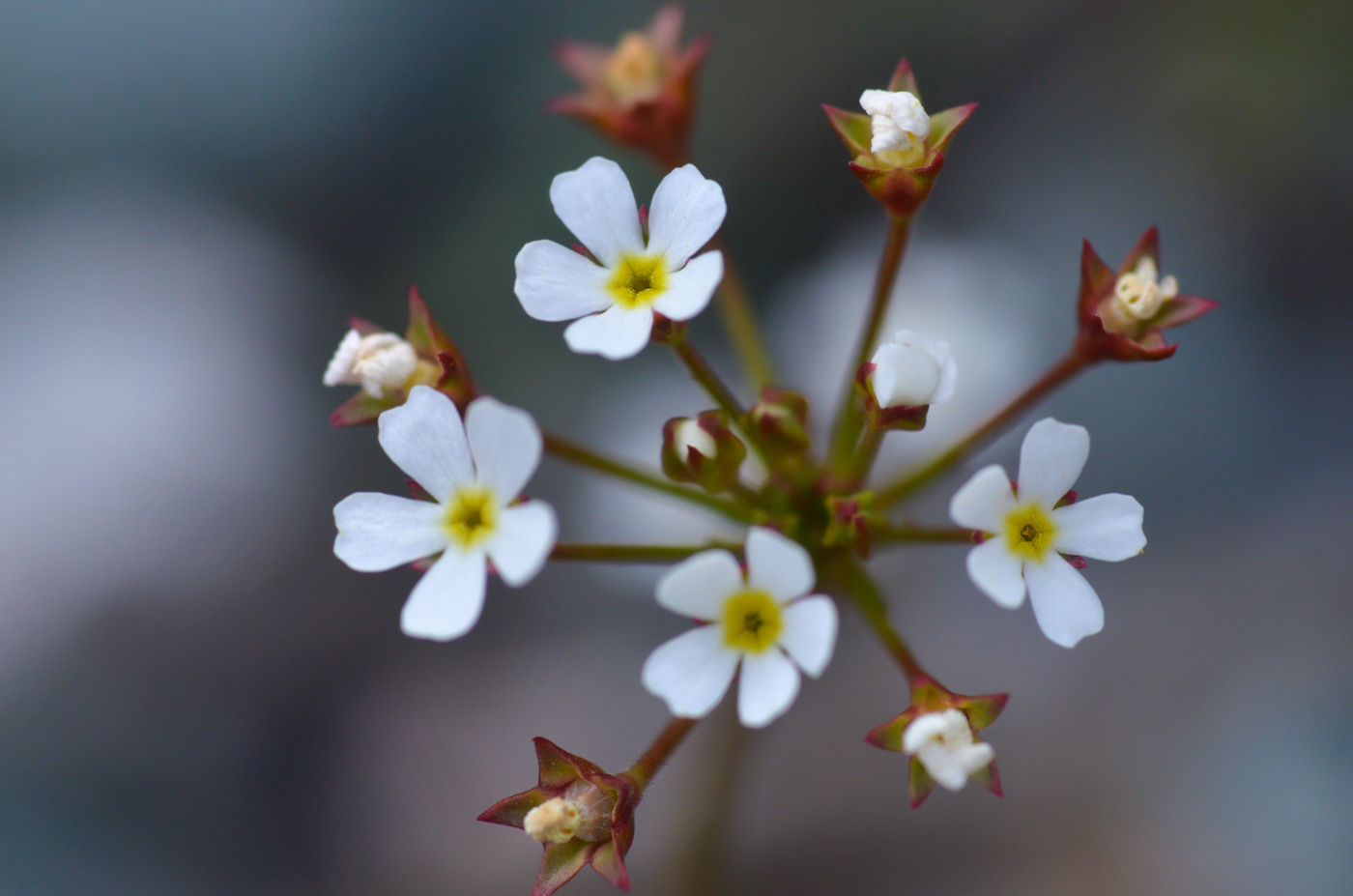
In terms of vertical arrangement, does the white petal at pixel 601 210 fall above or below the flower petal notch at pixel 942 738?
above

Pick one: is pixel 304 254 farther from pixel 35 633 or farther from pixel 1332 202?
pixel 1332 202

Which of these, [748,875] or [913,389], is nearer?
[913,389]

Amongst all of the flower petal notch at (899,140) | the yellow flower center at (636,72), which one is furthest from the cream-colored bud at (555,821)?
the yellow flower center at (636,72)

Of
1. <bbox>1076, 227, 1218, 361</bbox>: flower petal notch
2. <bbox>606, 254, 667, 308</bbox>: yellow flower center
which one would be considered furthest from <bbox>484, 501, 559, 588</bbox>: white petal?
<bbox>1076, 227, 1218, 361</bbox>: flower petal notch

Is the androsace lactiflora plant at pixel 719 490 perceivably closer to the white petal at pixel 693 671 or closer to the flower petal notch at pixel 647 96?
the white petal at pixel 693 671

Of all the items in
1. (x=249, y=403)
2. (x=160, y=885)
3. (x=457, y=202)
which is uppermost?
(x=457, y=202)

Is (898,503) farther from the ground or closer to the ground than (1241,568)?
closer to the ground

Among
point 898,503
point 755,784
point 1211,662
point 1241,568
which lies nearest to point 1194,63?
point 1241,568

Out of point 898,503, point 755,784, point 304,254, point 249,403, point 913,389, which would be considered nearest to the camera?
point 913,389
